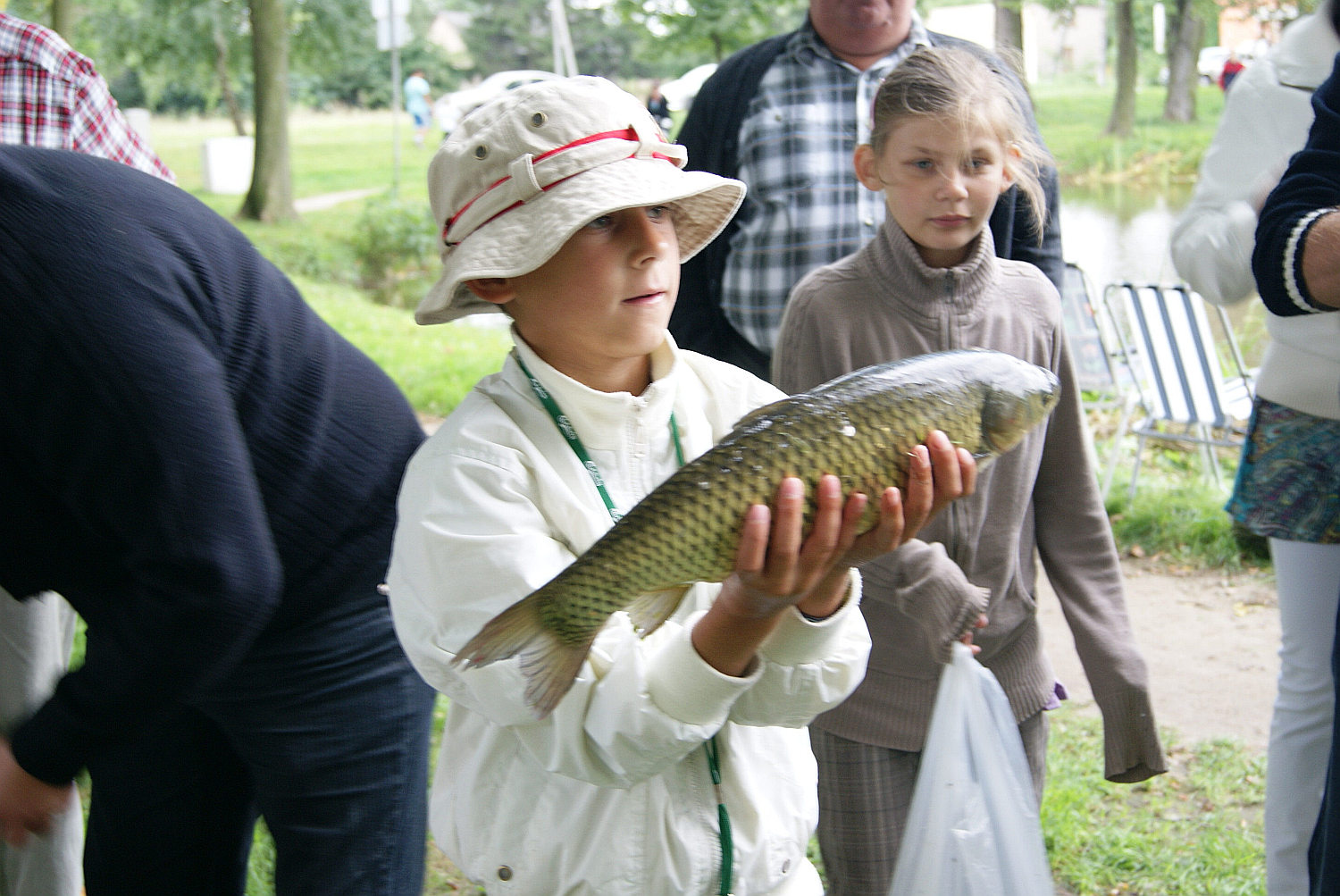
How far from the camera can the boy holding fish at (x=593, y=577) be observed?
151 centimetres

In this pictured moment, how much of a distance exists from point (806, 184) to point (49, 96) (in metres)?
2.04

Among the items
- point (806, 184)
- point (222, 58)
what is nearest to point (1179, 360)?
point (806, 184)

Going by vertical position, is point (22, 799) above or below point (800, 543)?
below

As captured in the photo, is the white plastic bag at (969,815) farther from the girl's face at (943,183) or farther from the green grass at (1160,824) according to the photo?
the green grass at (1160,824)

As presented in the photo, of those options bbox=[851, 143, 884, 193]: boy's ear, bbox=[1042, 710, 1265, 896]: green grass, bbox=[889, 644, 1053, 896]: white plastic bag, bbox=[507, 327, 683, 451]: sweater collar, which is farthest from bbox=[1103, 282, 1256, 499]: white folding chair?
bbox=[507, 327, 683, 451]: sweater collar

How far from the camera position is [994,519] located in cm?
246

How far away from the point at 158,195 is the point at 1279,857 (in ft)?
8.66

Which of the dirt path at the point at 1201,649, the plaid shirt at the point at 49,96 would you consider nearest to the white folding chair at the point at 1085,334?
the dirt path at the point at 1201,649

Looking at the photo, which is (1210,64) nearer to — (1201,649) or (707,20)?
(707,20)

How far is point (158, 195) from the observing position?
1860mm

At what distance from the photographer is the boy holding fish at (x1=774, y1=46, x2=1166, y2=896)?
244 cm

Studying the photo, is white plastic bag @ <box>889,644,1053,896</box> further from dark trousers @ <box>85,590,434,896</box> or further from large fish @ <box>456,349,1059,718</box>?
dark trousers @ <box>85,590,434,896</box>

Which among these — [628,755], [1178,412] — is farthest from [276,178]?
[628,755]

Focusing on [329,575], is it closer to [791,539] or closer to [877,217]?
[791,539]
